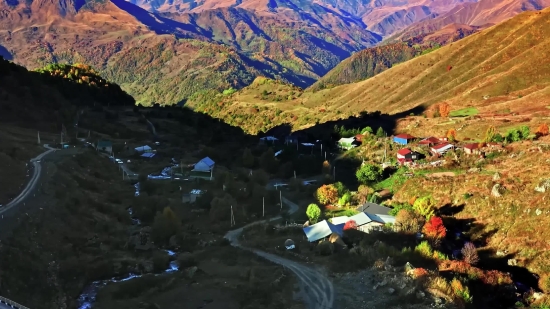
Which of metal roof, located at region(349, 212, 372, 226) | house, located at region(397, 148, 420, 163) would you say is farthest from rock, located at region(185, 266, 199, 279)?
house, located at region(397, 148, 420, 163)

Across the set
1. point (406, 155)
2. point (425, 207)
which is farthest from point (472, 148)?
point (425, 207)

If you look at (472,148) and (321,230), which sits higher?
(472,148)

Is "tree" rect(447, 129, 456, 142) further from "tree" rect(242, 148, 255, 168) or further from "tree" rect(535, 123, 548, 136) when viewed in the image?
"tree" rect(242, 148, 255, 168)

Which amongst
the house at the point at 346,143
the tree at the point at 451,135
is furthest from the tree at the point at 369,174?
the house at the point at 346,143

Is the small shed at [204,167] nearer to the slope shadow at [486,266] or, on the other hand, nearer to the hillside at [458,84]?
the slope shadow at [486,266]

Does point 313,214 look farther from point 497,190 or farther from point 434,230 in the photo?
point 497,190

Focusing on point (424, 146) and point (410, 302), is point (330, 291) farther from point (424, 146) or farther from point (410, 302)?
point (424, 146)
